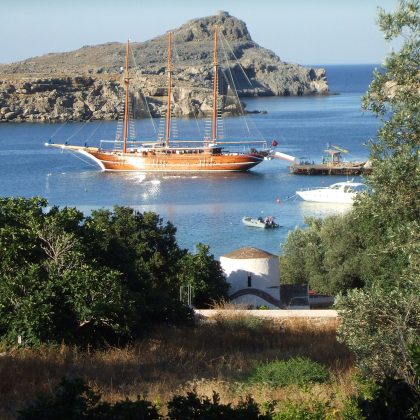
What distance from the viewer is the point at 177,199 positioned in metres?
42.9

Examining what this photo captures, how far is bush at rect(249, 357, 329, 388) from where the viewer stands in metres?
7.49

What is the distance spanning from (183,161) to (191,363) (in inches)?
1833

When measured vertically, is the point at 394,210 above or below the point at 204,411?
above

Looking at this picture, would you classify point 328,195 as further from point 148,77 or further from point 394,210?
point 148,77

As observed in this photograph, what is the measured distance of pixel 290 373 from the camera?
7.68 m

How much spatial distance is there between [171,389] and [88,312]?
209 centimetres

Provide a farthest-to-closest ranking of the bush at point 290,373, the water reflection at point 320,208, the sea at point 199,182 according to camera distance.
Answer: the water reflection at point 320,208
the sea at point 199,182
the bush at point 290,373

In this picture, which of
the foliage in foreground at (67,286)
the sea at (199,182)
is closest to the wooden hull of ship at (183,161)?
the sea at (199,182)

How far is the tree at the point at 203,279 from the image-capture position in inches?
612

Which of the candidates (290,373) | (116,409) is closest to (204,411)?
(116,409)

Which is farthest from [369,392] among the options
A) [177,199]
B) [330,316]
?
[177,199]

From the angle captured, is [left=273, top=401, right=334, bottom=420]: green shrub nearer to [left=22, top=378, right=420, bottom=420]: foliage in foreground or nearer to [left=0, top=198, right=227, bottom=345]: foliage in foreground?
[left=22, top=378, right=420, bottom=420]: foliage in foreground

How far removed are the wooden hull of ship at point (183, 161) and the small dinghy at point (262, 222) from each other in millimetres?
20198

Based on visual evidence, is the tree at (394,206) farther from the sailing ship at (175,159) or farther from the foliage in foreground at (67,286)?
the sailing ship at (175,159)
